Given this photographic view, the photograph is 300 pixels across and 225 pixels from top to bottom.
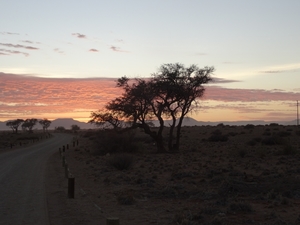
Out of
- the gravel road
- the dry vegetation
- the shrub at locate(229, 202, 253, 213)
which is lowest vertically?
the dry vegetation

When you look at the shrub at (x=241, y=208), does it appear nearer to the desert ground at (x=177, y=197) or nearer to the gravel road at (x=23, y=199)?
the desert ground at (x=177, y=197)

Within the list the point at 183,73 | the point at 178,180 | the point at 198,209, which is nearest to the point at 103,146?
the point at 183,73

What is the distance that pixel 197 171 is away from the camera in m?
23.5

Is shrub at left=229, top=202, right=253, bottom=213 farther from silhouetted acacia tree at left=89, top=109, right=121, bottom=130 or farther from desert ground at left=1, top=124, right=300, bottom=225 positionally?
silhouetted acacia tree at left=89, top=109, right=121, bottom=130

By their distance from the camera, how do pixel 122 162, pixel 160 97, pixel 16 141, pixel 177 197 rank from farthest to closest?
pixel 16 141
pixel 160 97
pixel 122 162
pixel 177 197

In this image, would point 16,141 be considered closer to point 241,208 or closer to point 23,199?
point 23,199

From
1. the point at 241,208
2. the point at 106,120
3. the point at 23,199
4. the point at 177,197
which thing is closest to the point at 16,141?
the point at 106,120

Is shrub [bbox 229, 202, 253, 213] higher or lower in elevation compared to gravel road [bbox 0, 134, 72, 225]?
higher

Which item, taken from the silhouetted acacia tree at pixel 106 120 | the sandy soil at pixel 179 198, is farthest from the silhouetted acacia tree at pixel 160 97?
the sandy soil at pixel 179 198

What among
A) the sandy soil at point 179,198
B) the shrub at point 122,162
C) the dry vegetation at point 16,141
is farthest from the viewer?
the dry vegetation at point 16,141

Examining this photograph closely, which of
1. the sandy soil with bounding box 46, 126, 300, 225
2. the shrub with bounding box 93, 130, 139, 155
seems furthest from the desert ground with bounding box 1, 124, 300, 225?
the shrub with bounding box 93, 130, 139, 155

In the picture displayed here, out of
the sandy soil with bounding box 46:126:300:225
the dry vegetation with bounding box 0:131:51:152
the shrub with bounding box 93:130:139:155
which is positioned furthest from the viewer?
the dry vegetation with bounding box 0:131:51:152

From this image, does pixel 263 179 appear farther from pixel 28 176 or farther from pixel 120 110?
pixel 120 110

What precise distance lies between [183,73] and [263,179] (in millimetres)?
23109
